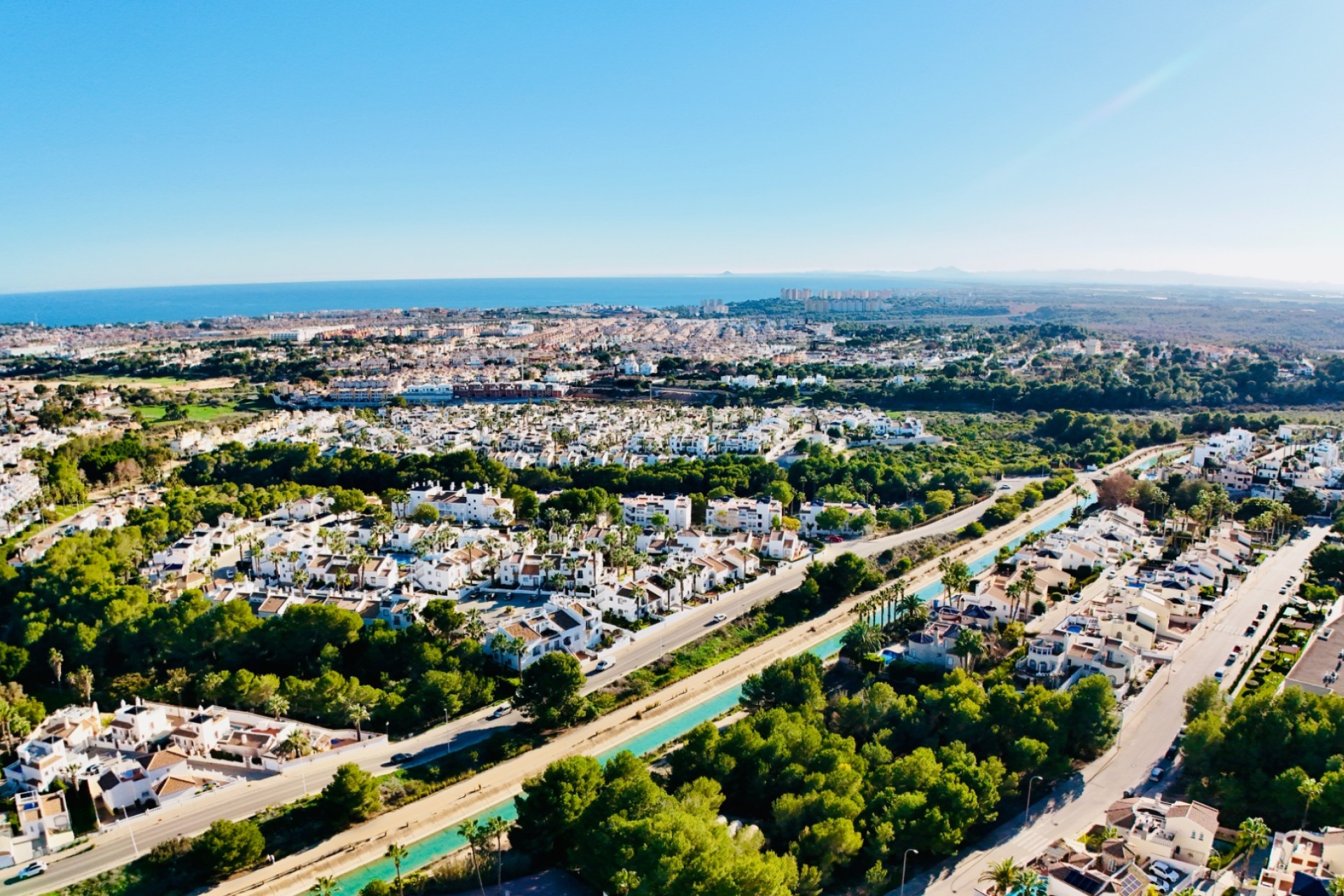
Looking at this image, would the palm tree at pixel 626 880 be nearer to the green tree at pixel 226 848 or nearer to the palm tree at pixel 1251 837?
the green tree at pixel 226 848

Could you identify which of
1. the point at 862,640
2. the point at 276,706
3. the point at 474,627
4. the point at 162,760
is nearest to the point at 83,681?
the point at 162,760

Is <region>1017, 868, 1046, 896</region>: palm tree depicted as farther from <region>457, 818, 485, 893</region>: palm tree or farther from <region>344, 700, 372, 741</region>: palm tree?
<region>344, 700, 372, 741</region>: palm tree

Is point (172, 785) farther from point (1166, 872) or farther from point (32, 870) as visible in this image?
point (1166, 872)

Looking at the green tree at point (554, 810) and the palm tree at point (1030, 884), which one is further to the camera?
the green tree at point (554, 810)

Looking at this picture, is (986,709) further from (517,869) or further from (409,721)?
(409,721)

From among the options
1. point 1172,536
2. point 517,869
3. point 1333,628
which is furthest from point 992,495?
point 517,869

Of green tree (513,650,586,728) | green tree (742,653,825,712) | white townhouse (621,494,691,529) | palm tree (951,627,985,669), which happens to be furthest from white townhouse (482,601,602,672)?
white townhouse (621,494,691,529)

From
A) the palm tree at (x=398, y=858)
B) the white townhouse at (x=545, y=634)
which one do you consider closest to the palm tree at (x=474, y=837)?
the palm tree at (x=398, y=858)
